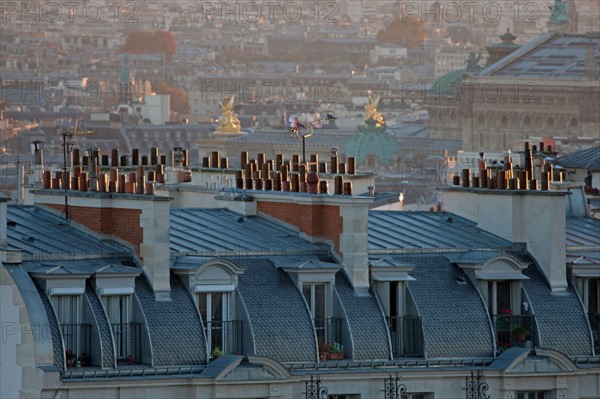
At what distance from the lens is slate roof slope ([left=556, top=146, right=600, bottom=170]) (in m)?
59.2

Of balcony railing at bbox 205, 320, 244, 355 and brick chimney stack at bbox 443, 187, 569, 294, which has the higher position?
brick chimney stack at bbox 443, 187, 569, 294

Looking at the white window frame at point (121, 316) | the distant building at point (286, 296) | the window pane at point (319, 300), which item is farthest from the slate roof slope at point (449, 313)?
the white window frame at point (121, 316)

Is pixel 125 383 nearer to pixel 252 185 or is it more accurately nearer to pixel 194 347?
pixel 194 347

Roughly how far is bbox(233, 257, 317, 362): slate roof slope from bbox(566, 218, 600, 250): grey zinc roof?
552cm

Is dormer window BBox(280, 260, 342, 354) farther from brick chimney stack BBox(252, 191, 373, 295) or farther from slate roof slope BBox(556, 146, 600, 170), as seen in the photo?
slate roof slope BBox(556, 146, 600, 170)

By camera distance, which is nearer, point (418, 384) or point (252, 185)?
point (418, 384)

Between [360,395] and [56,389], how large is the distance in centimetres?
397

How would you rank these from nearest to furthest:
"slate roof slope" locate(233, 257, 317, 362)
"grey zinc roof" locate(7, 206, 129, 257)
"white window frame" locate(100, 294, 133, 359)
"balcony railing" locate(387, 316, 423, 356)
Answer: "white window frame" locate(100, 294, 133, 359) → "grey zinc roof" locate(7, 206, 129, 257) → "slate roof slope" locate(233, 257, 317, 362) → "balcony railing" locate(387, 316, 423, 356)

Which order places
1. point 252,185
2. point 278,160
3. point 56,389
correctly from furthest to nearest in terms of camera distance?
point 278,160 < point 252,185 < point 56,389

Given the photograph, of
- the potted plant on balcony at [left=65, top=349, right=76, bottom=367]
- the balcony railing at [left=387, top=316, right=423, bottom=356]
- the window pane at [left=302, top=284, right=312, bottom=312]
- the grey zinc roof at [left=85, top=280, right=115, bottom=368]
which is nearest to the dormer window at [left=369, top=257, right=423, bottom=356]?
the balcony railing at [left=387, top=316, right=423, bottom=356]

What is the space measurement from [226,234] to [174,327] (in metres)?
3.45

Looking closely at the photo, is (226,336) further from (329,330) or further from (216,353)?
(329,330)

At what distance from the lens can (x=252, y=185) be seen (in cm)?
4356

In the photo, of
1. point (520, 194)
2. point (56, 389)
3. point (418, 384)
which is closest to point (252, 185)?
point (520, 194)
